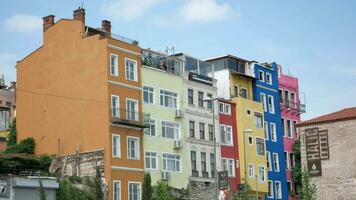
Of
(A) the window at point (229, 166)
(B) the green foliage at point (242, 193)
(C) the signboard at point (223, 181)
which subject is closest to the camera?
(C) the signboard at point (223, 181)

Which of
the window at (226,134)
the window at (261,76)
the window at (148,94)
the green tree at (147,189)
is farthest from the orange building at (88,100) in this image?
the window at (261,76)

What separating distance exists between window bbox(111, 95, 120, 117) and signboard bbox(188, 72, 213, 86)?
12361mm

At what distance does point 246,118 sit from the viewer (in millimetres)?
80062

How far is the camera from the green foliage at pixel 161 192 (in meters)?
62.9

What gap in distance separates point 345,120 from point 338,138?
1.69m

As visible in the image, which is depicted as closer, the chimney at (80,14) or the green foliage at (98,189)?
the green foliage at (98,189)

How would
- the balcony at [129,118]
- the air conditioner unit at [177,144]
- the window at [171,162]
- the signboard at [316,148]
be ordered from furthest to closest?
the air conditioner unit at [177,144], the window at [171,162], the signboard at [316,148], the balcony at [129,118]

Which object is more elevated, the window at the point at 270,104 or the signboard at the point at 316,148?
the window at the point at 270,104

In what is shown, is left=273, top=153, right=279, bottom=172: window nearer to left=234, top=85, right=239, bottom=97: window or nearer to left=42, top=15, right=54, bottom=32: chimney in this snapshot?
left=234, top=85, right=239, bottom=97: window

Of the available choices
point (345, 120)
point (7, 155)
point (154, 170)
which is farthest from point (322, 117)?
point (7, 155)

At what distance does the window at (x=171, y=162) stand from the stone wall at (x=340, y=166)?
13587 mm

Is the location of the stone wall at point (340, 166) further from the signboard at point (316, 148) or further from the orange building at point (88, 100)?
the orange building at point (88, 100)

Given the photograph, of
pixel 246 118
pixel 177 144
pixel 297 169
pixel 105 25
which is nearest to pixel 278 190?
pixel 297 169

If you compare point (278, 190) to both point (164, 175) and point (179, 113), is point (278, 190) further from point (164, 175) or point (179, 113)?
point (164, 175)
